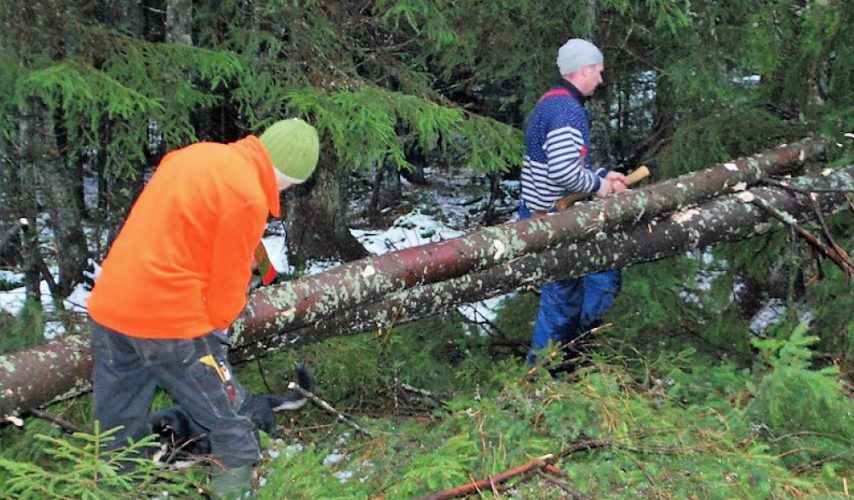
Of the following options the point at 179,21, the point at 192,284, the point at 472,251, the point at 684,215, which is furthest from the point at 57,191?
the point at 684,215

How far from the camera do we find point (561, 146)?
16.3ft

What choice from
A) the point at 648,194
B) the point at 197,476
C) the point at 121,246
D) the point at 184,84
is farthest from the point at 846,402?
the point at 184,84

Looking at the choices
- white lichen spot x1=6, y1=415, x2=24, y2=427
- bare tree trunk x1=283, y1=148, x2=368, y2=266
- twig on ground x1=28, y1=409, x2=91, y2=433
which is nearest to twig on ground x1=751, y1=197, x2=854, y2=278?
twig on ground x1=28, y1=409, x2=91, y2=433

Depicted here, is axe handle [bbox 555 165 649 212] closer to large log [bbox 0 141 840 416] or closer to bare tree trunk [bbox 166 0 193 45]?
large log [bbox 0 141 840 416]

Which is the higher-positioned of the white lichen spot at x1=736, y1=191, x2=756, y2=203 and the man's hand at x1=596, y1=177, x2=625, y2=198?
the man's hand at x1=596, y1=177, x2=625, y2=198

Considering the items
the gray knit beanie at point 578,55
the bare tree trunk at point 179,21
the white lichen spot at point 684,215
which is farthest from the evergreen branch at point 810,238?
the bare tree trunk at point 179,21

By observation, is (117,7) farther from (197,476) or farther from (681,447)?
(681,447)

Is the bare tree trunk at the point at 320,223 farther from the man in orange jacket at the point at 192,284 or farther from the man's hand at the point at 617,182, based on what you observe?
the man in orange jacket at the point at 192,284

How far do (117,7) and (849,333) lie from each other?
6.40 m

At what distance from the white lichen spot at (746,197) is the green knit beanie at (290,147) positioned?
3.23 metres

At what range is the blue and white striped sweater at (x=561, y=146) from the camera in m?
4.96

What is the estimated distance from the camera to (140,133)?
17.8ft

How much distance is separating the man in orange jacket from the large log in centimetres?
35

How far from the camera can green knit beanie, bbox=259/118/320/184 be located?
3.04 m
